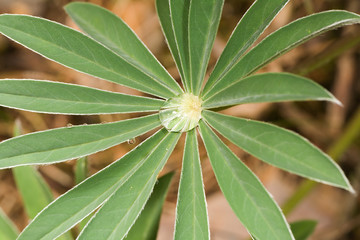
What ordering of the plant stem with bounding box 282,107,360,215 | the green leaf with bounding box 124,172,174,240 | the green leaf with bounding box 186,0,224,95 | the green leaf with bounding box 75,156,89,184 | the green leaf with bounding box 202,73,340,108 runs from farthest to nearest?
1. the plant stem with bounding box 282,107,360,215
2. the green leaf with bounding box 124,172,174,240
3. the green leaf with bounding box 75,156,89,184
4. the green leaf with bounding box 186,0,224,95
5. the green leaf with bounding box 202,73,340,108

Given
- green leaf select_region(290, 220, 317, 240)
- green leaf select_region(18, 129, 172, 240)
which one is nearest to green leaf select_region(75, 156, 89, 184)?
green leaf select_region(18, 129, 172, 240)

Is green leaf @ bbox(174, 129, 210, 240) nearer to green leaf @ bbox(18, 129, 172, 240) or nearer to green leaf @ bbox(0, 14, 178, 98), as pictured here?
green leaf @ bbox(18, 129, 172, 240)

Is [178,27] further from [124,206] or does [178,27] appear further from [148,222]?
[148,222]

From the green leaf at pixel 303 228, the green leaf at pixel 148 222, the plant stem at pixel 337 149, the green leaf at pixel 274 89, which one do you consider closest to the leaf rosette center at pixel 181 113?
the green leaf at pixel 274 89

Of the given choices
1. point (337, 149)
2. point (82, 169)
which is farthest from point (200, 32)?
point (337, 149)

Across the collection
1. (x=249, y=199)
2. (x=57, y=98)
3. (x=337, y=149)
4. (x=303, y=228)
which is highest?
(x=337, y=149)

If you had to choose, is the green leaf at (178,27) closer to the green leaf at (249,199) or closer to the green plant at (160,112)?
the green plant at (160,112)
